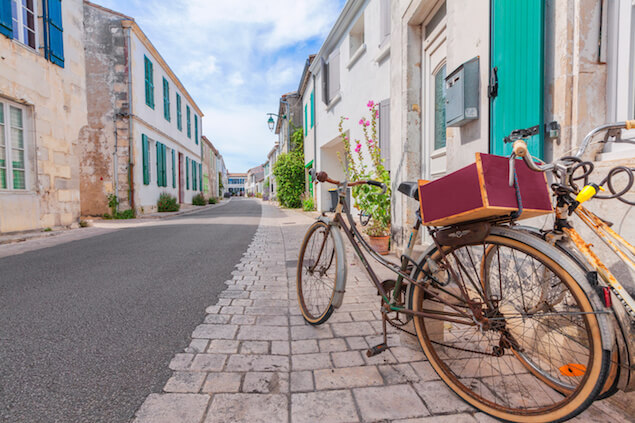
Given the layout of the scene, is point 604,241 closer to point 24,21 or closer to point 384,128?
point 384,128

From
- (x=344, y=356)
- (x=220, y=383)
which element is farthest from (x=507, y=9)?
(x=220, y=383)

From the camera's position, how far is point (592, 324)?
1.18m

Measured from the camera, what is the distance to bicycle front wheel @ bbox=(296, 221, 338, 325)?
2.46 metres

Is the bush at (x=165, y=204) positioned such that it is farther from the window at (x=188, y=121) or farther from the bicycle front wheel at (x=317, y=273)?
the bicycle front wheel at (x=317, y=273)

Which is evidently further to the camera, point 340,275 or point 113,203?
point 113,203

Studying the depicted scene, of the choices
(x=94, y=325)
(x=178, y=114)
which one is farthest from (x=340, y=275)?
(x=178, y=114)

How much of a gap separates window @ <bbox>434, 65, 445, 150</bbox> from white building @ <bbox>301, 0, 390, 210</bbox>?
1890 millimetres

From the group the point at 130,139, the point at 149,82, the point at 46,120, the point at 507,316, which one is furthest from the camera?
the point at 149,82

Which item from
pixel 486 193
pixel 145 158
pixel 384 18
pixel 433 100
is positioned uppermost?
pixel 384 18

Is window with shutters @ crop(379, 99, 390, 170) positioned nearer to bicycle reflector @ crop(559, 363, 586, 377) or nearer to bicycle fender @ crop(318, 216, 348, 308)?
bicycle fender @ crop(318, 216, 348, 308)

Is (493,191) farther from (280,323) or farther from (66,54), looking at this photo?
(66,54)

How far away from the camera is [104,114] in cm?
Result: 1222

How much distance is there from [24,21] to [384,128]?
8091 millimetres

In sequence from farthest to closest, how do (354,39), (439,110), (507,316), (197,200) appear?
(197,200) < (354,39) < (439,110) < (507,316)
